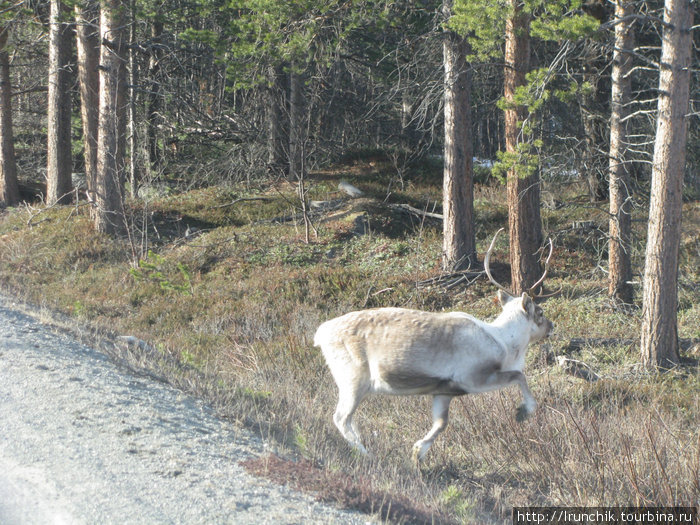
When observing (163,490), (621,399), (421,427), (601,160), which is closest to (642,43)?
(601,160)

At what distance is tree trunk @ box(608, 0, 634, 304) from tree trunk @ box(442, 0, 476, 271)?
3.37 metres

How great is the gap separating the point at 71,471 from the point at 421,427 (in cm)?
388

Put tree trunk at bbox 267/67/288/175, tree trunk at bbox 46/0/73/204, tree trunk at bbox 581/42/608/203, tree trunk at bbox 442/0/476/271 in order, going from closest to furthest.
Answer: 1. tree trunk at bbox 442/0/476/271
2. tree trunk at bbox 581/42/608/203
3. tree trunk at bbox 46/0/73/204
4. tree trunk at bbox 267/67/288/175

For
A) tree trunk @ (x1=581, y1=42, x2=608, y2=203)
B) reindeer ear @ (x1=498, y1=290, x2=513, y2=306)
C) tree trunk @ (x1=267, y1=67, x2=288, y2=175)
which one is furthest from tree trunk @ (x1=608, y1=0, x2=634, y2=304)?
tree trunk @ (x1=267, y1=67, x2=288, y2=175)

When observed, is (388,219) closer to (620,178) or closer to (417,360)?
(620,178)

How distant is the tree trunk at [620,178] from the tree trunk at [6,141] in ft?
58.8

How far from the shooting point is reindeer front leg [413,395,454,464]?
6.48 metres

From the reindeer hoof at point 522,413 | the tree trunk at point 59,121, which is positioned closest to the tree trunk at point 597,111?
the reindeer hoof at point 522,413

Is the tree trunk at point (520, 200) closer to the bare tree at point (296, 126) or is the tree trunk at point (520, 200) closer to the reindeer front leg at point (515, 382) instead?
the bare tree at point (296, 126)

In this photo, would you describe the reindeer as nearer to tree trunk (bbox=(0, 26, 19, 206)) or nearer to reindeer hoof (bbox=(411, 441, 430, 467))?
reindeer hoof (bbox=(411, 441, 430, 467))

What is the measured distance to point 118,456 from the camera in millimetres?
5305

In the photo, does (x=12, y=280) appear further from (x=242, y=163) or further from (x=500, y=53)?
(x=500, y=53)

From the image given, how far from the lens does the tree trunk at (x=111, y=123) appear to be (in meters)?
18.2

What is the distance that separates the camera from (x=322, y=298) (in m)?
14.8
